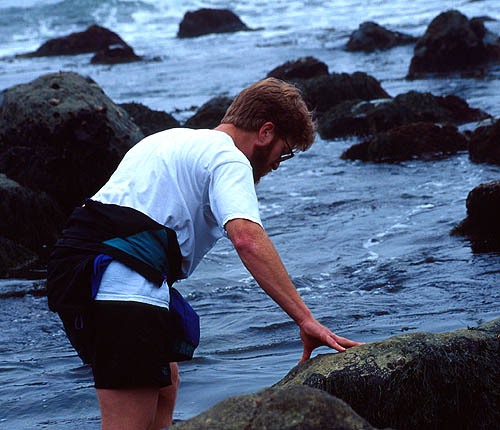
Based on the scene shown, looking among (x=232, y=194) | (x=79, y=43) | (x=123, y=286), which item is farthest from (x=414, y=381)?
(x=79, y=43)

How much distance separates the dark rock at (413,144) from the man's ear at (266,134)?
29.5 ft

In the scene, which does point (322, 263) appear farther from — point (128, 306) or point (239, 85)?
point (239, 85)

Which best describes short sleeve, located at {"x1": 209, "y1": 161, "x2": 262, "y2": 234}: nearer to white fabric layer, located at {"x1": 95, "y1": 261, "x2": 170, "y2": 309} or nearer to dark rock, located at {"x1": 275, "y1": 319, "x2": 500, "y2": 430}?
white fabric layer, located at {"x1": 95, "y1": 261, "x2": 170, "y2": 309}

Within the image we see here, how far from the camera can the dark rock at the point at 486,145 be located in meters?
11.0

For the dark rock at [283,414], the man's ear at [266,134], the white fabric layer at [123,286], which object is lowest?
the dark rock at [283,414]

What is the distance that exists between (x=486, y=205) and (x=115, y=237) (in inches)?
204

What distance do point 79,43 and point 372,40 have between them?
1448 cm

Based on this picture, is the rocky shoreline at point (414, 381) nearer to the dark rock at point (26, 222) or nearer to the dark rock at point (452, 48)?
the dark rock at point (26, 222)

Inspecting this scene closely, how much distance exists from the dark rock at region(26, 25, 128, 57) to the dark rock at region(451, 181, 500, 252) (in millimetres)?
28737

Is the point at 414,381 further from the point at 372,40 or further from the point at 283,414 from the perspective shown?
the point at 372,40

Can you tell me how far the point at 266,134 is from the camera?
322 centimetres

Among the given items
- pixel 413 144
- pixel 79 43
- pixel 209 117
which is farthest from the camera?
pixel 79 43

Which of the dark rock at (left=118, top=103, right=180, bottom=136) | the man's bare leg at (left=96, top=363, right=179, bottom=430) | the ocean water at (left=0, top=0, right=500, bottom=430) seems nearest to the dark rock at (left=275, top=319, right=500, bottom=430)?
the man's bare leg at (left=96, top=363, right=179, bottom=430)

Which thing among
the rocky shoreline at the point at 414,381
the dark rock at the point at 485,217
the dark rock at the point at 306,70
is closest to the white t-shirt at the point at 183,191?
the rocky shoreline at the point at 414,381
